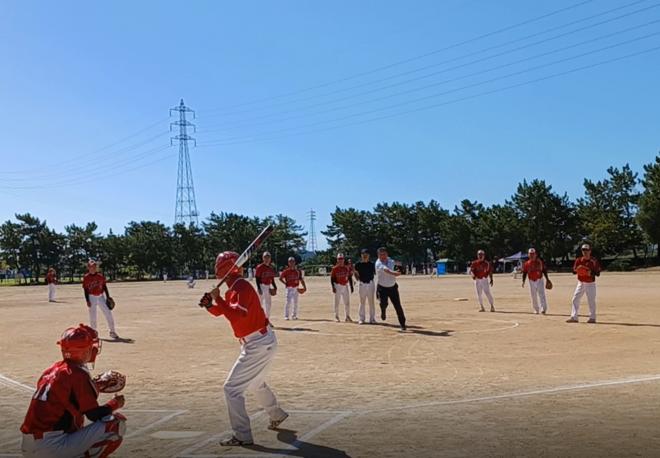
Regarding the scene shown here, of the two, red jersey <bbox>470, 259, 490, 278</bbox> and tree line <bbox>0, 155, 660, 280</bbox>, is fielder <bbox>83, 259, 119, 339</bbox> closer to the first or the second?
red jersey <bbox>470, 259, 490, 278</bbox>

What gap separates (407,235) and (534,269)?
3382 inches

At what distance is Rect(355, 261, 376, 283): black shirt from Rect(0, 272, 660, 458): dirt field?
1.48m

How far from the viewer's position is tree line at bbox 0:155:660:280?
78.1 meters

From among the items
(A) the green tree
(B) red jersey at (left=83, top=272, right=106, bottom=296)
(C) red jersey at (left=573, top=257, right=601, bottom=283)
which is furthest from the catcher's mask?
(A) the green tree

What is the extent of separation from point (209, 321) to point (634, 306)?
49.3ft

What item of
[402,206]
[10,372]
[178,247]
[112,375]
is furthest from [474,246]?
[112,375]

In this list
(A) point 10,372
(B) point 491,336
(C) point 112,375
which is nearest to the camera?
(C) point 112,375

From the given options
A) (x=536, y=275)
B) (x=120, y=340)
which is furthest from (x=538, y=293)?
(x=120, y=340)

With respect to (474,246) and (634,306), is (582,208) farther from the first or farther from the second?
(634,306)

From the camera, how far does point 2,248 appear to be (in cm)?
9656

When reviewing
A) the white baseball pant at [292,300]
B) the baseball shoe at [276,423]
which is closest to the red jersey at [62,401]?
the baseball shoe at [276,423]

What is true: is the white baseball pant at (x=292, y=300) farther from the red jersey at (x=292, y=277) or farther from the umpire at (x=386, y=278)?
the umpire at (x=386, y=278)

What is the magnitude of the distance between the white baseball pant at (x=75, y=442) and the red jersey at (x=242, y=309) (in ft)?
6.96

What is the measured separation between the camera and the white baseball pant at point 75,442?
15.7ft
